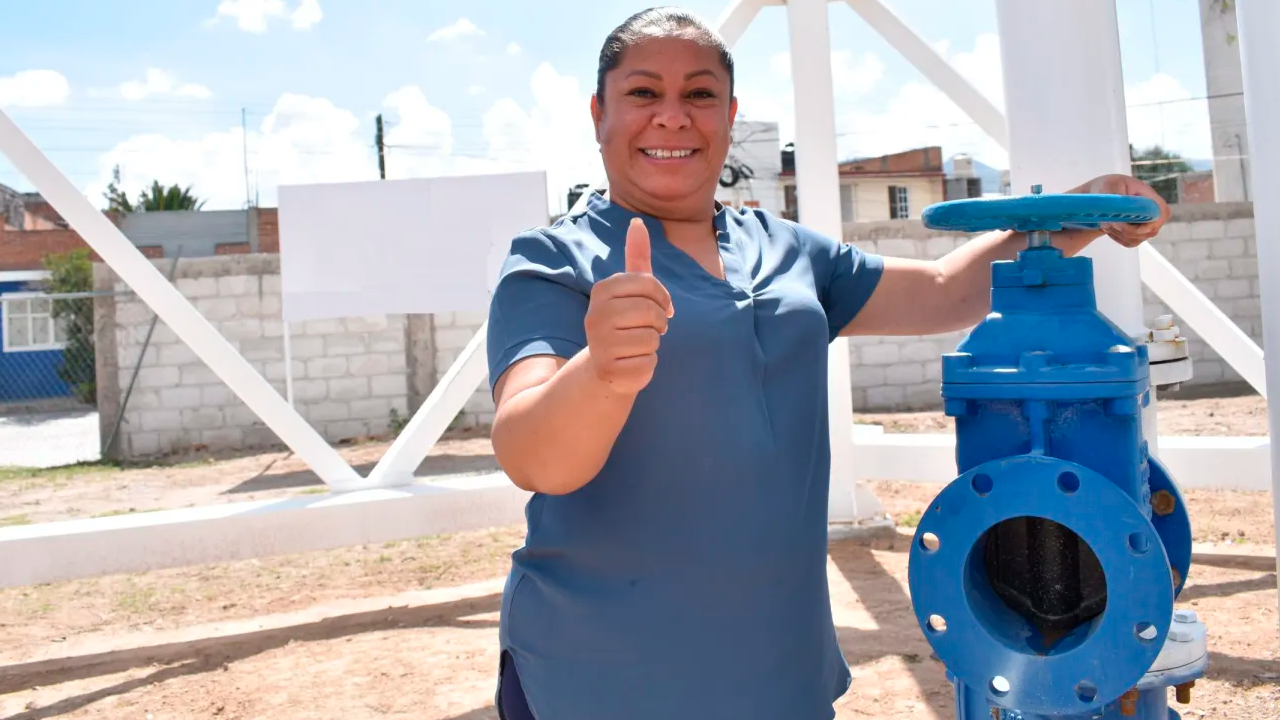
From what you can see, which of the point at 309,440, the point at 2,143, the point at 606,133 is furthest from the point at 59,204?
the point at 606,133

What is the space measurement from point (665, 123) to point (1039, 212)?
1.53 feet

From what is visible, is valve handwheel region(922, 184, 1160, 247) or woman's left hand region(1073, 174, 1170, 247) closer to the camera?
valve handwheel region(922, 184, 1160, 247)

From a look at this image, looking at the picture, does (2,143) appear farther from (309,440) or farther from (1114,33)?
(1114,33)

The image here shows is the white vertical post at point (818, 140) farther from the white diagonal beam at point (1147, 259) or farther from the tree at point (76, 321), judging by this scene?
the tree at point (76, 321)

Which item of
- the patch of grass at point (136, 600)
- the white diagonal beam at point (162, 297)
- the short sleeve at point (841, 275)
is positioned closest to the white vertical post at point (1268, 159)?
the short sleeve at point (841, 275)

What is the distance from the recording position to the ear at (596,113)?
4.58ft

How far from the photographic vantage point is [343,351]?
32.9 ft

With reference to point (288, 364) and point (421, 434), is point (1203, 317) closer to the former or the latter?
point (421, 434)

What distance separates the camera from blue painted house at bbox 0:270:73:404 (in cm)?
2019

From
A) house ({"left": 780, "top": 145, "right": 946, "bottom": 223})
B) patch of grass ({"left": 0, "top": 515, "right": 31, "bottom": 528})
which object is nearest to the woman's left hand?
patch of grass ({"left": 0, "top": 515, "right": 31, "bottom": 528})

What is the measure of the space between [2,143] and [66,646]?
1.84 metres

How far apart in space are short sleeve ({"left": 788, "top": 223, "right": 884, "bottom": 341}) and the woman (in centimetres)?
17

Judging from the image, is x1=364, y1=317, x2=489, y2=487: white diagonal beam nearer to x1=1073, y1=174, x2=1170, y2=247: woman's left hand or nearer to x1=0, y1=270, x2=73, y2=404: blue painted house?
x1=1073, y1=174, x2=1170, y2=247: woman's left hand

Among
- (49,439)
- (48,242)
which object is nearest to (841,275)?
(49,439)
